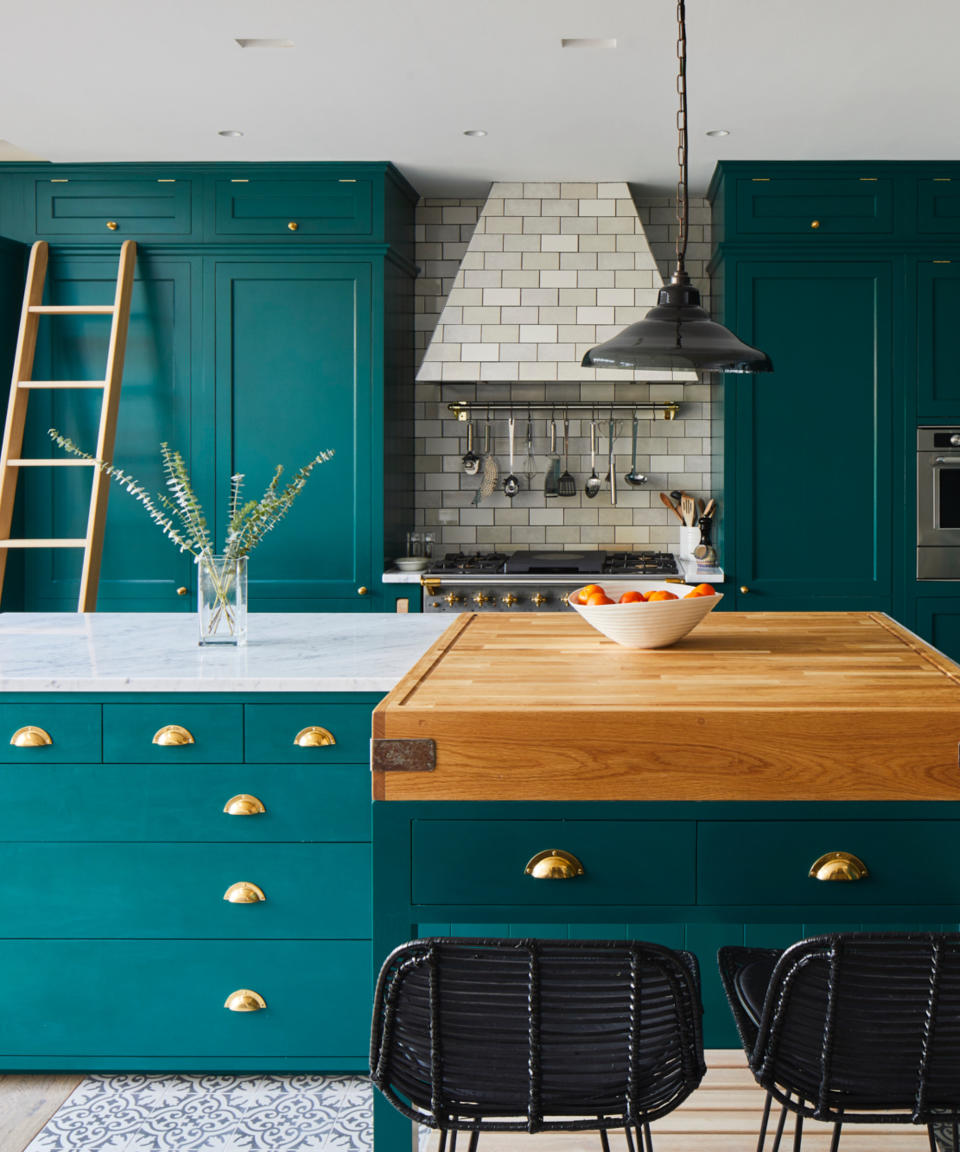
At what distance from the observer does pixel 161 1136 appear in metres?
2.29

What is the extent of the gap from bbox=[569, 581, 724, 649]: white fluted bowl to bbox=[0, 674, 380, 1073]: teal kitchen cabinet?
0.56 meters

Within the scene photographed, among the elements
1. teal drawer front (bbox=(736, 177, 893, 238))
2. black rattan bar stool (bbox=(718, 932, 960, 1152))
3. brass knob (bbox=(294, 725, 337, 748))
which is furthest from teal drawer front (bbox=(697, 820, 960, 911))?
teal drawer front (bbox=(736, 177, 893, 238))

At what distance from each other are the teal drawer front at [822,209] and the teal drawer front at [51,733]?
3.38m

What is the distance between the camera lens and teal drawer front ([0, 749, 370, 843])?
2.39 m

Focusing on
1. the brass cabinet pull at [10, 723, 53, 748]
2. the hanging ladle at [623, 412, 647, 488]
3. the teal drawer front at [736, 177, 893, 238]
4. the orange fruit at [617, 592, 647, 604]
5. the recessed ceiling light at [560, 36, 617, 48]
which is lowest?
the brass cabinet pull at [10, 723, 53, 748]

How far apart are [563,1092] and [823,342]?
3.82 metres

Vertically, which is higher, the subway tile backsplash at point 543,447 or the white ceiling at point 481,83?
the white ceiling at point 481,83

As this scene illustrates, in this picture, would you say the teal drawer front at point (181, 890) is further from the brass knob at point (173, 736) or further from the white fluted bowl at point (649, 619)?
the white fluted bowl at point (649, 619)

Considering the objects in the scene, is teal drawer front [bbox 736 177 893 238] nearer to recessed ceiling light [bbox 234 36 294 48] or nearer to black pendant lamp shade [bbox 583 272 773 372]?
recessed ceiling light [bbox 234 36 294 48]

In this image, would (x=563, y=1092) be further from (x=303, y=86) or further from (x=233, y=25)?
(x=303, y=86)

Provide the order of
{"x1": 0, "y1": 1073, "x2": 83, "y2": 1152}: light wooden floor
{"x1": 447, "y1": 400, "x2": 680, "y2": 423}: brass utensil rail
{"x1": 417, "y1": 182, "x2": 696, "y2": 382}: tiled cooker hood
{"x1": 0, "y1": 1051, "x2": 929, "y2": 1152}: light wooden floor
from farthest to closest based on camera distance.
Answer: {"x1": 447, "y1": 400, "x2": 680, "y2": 423}: brass utensil rail, {"x1": 417, "y1": 182, "x2": 696, "y2": 382}: tiled cooker hood, {"x1": 0, "y1": 1073, "x2": 83, "y2": 1152}: light wooden floor, {"x1": 0, "y1": 1051, "x2": 929, "y2": 1152}: light wooden floor

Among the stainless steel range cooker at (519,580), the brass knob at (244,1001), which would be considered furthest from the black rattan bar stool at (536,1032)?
the stainless steel range cooker at (519,580)

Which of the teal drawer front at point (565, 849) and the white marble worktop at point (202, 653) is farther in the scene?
the white marble worktop at point (202, 653)

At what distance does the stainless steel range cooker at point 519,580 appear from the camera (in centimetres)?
448
